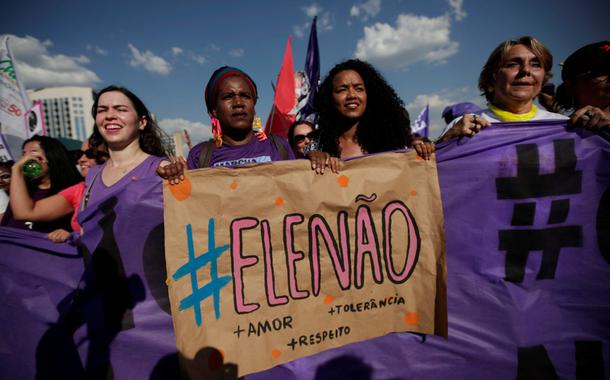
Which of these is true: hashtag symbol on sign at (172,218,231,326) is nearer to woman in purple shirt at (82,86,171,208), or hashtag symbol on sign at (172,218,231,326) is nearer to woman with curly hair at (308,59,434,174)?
woman in purple shirt at (82,86,171,208)

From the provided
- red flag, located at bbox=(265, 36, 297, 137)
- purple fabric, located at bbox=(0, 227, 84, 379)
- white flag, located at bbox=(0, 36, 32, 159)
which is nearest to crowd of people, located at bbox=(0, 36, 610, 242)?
purple fabric, located at bbox=(0, 227, 84, 379)

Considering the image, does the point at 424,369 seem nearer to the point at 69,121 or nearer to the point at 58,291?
the point at 58,291

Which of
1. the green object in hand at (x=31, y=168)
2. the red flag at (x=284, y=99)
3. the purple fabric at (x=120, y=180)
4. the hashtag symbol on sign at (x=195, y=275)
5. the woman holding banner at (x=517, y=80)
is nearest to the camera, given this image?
the hashtag symbol on sign at (x=195, y=275)

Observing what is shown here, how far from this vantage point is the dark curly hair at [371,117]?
7.40 feet

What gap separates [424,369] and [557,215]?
1.19 m

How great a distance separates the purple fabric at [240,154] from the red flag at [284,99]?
339 cm

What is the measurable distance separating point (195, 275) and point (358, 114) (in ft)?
4.93

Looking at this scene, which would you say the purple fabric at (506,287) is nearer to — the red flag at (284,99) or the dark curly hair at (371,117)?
the dark curly hair at (371,117)

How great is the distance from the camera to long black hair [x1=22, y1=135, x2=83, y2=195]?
2.42m

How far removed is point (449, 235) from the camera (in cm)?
178

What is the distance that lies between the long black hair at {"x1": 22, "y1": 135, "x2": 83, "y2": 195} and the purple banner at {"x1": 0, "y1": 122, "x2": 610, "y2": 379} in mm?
902

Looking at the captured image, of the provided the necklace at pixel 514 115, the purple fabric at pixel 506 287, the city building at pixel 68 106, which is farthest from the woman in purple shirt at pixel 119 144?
the city building at pixel 68 106

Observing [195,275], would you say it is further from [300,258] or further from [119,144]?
[119,144]

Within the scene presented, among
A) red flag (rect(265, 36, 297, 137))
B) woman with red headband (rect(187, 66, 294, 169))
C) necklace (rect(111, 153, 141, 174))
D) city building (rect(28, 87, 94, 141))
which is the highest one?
city building (rect(28, 87, 94, 141))
